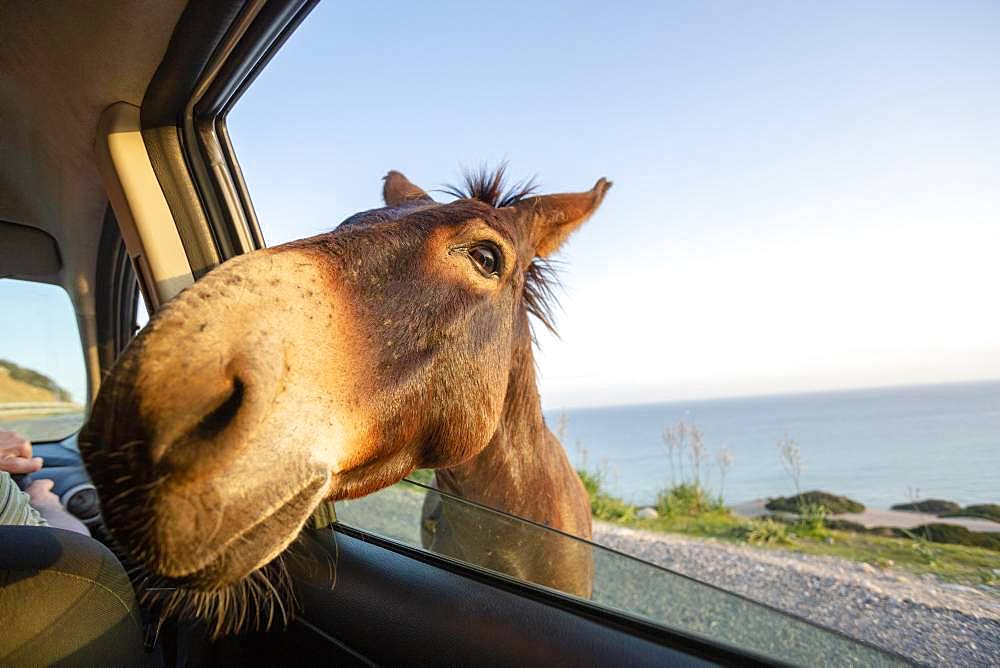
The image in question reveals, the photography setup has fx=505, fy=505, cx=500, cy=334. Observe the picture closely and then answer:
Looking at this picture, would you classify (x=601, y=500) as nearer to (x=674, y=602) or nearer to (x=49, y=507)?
(x=674, y=602)

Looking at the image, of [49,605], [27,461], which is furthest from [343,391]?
[27,461]

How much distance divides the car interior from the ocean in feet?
2.33

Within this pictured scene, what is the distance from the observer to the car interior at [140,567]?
45.2 inches

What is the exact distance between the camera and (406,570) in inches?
61.9

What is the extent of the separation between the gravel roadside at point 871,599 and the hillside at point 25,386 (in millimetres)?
3651

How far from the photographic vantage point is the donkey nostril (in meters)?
0.80

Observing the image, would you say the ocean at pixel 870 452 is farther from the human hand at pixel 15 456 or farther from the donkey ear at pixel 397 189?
the human hand at pixel 15 456

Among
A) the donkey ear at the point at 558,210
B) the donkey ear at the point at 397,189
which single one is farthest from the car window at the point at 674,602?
the donkey ear at the point at 397,189

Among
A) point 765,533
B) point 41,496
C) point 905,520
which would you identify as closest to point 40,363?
point 41,496

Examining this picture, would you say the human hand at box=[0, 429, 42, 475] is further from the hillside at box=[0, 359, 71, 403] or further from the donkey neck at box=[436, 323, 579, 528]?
the donkey neck at box=[436, 323, 579, 528]

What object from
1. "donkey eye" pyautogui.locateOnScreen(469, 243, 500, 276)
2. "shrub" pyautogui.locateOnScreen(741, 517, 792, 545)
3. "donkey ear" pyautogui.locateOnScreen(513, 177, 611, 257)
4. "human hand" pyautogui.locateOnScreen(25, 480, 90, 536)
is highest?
"donkey ear" pyautogui.locateOnScreen(513, 177, 611, 257)

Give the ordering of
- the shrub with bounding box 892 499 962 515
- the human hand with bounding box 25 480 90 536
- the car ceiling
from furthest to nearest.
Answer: the human hand with bounding box 25 480 90 536 → the car ceiling → the shrub with bounding box 892 499 962 515

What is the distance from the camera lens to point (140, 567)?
57.3 inches

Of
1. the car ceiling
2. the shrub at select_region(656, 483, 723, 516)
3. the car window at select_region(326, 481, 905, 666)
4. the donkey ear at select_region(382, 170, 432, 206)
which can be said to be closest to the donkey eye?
the car window at select_region(326, 481, 905, 666)
